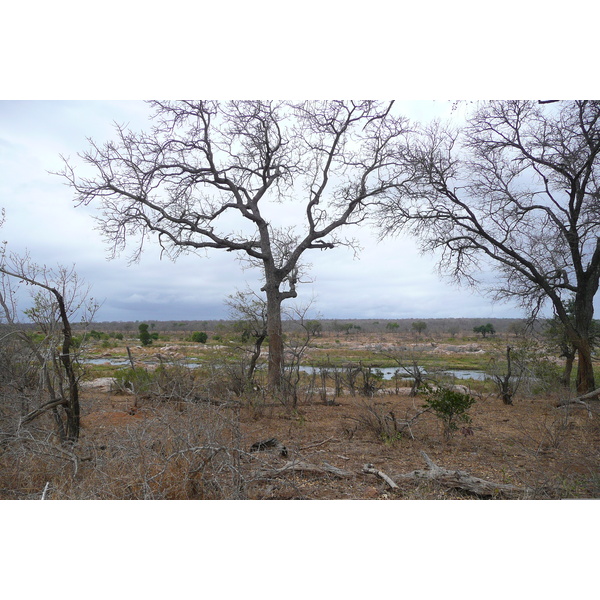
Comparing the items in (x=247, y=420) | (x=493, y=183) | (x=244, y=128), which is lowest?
(x=247, y=420)

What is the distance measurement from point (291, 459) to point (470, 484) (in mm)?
2084

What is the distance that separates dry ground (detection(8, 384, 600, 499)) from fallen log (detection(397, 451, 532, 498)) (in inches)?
3.7

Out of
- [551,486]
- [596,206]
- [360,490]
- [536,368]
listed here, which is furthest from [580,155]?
[360,490]

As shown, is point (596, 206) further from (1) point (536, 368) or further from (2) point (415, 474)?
(2) point (415, 474)

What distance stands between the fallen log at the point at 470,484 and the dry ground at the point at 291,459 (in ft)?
0.31

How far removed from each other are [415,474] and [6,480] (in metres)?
4.21

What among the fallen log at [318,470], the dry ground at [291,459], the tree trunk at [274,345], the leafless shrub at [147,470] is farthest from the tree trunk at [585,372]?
the leafless shrub at [147,470]

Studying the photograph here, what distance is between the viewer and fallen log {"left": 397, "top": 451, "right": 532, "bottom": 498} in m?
4.58

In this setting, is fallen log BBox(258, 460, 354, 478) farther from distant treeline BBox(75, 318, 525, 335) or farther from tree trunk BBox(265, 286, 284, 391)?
distant treeline BBox(75, 318, 525, 335)

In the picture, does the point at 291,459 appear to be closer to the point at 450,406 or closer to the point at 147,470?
the point at 147,470

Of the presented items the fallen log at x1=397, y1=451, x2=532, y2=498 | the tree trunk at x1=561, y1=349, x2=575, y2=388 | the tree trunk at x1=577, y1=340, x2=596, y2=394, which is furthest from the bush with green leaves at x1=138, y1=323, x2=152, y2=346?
the fallen log at x1=397, y1=451, x2=532, y2=498

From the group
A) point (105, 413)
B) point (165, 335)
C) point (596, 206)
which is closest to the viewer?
point (596, 206)

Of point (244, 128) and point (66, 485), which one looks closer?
point (66, 485)

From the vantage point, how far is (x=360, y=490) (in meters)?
4.69
